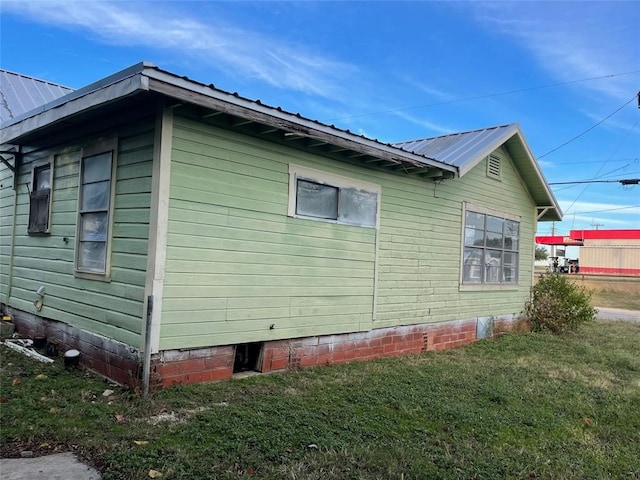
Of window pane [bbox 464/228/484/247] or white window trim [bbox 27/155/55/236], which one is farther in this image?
window pane [bbox 464/228/484/247]

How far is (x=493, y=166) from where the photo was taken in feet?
32.3

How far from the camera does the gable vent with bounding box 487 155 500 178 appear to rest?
9.70m

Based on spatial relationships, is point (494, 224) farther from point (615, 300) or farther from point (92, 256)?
point (615, 300)

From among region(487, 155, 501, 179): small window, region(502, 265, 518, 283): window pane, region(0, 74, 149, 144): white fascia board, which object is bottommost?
region(502, 265, 518, 283): window pane

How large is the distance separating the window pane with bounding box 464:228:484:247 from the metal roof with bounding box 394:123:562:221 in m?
1.44

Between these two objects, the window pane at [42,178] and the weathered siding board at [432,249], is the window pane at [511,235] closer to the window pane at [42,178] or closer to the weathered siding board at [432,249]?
the weathered siding board at [432,249]

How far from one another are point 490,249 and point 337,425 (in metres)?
6.81

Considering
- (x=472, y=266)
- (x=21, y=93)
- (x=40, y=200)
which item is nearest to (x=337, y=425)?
(x=40, y=200)

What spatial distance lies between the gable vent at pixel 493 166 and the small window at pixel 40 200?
779cm

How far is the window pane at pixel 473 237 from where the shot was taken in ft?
30.1

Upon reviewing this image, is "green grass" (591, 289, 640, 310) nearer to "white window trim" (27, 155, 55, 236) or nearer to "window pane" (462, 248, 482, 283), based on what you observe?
"window pane" (462, 248, 482, 283)

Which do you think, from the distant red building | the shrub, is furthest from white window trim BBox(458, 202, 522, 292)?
the distant red building

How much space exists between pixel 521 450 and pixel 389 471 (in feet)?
4.23

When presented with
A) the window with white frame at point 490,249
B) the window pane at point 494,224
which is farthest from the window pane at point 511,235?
the window pane at point 494,224
